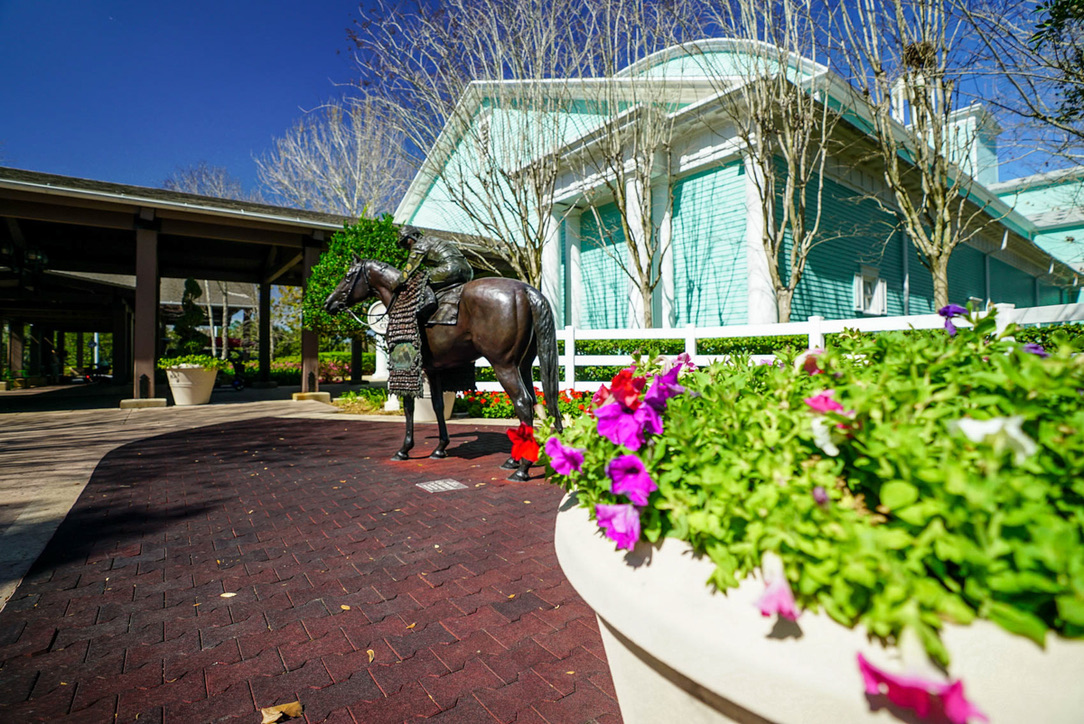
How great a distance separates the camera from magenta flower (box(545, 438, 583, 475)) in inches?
58.3

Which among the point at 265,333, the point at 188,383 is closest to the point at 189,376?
the point at 188,383

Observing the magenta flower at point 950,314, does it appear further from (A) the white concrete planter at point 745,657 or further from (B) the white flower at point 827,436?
(A) the white concrete planter at point 745,657

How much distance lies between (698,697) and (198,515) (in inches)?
166

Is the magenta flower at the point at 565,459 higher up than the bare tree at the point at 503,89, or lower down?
lower down

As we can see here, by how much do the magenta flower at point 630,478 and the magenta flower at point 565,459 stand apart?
146mm

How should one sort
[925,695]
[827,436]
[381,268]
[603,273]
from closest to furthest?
[925,695] < [827,436] < [381,268] < [603,273]

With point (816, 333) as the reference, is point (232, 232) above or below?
above

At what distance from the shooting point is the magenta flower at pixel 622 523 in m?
1.19

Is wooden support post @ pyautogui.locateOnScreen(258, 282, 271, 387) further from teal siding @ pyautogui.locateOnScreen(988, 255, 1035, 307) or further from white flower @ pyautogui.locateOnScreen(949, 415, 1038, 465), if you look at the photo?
teal siding @ pyautogui.locateOnScreen(988, 255, 1035, 307)

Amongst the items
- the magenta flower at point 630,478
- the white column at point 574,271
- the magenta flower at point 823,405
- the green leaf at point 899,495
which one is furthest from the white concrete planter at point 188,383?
the green leaf at point 899,495

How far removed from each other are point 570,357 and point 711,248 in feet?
13.7

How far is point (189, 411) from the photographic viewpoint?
11.0 metres

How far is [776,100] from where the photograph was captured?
30.2 ft

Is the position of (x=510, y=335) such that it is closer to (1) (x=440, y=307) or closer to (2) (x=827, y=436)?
(1) (x=440, y=307)
